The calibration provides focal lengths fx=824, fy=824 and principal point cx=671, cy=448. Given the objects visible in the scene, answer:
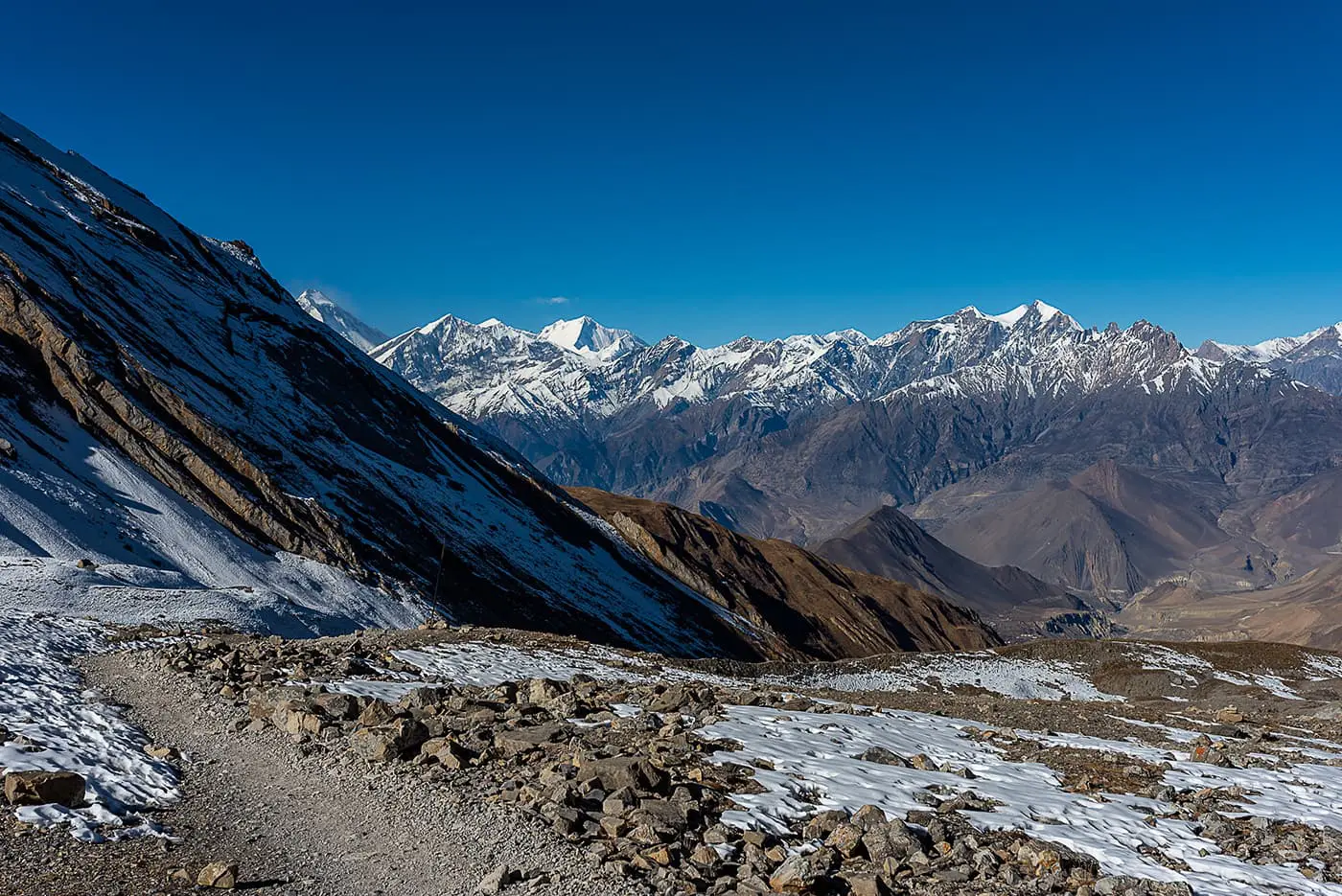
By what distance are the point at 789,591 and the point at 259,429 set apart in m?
95.2

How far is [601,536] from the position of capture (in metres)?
123

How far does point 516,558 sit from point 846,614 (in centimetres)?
7451

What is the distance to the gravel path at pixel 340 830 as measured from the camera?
1044 centimetres

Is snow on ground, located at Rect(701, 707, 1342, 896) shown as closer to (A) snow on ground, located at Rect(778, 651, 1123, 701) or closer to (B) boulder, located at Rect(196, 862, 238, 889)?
(B) boulder, located at Rect(196, 862, 238, 889)

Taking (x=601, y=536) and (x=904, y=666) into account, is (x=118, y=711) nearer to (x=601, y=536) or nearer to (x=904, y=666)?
(x=904, y=666)

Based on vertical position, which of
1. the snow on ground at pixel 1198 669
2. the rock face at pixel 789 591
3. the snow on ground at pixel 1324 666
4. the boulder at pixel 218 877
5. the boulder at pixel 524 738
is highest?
the boulder at pixel 524 738

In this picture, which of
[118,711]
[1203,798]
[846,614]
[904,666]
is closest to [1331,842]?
[1203,798]

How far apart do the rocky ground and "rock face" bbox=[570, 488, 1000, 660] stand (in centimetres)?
9535

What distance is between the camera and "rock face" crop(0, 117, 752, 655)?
64.2m

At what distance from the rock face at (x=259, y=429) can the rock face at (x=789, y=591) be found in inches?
510

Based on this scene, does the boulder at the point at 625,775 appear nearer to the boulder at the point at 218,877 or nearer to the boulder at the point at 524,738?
the boulder at the point at 524,738

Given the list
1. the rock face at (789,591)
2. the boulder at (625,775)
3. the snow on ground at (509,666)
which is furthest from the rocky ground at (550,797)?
the rock face at (789,591)

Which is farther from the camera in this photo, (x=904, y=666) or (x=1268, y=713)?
(x=904, y=666)

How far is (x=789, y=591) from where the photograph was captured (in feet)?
486
